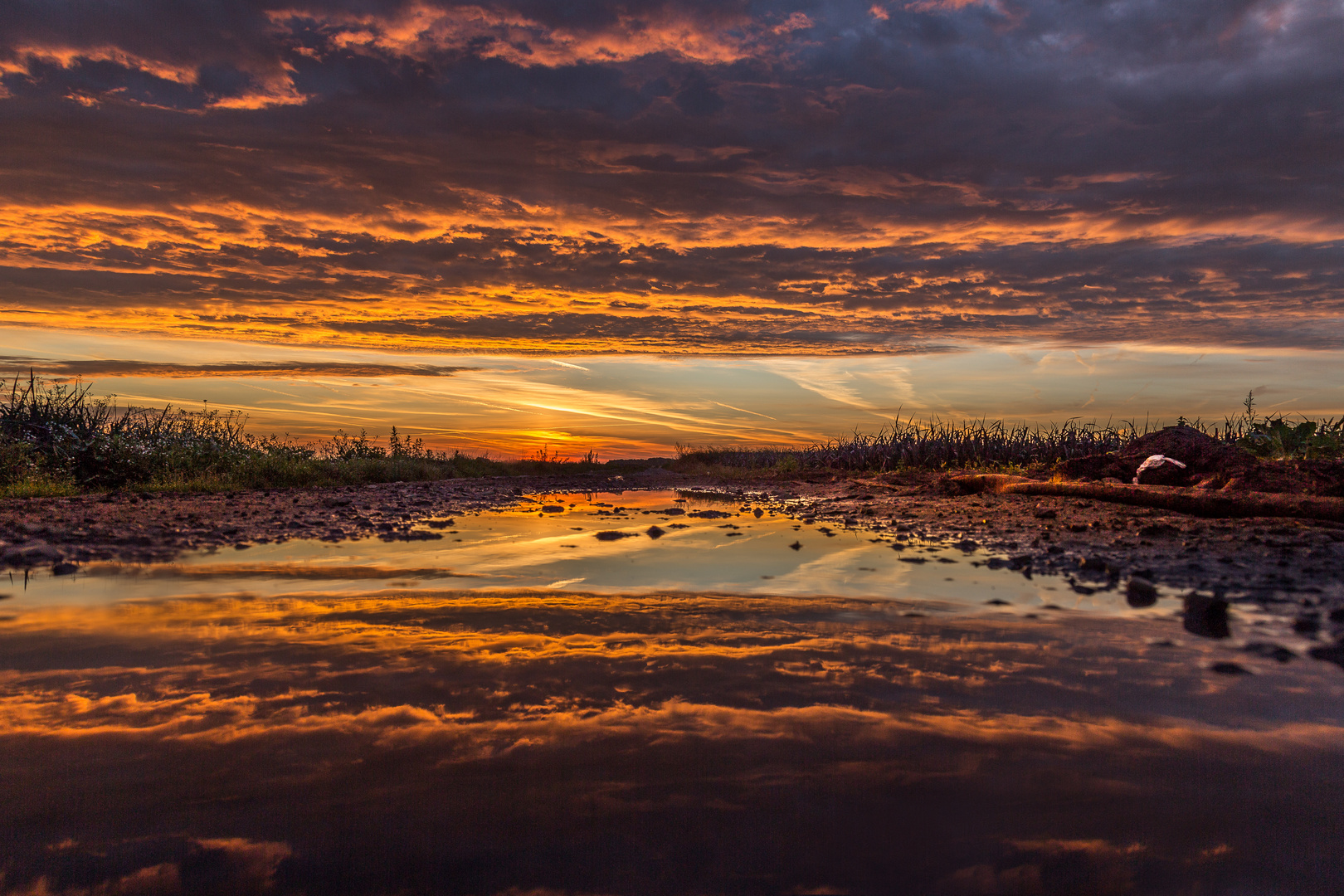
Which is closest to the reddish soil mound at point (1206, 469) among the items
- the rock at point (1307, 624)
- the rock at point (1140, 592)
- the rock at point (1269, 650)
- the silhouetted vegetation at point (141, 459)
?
the rock at point (1140, 592)

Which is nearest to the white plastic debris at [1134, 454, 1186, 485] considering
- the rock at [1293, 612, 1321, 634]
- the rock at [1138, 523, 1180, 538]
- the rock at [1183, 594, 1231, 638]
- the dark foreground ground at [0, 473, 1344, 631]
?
the dark foreground ground at [0, 473, 1344, 631]

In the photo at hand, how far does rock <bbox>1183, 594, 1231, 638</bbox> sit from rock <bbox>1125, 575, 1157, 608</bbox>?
0.18 m

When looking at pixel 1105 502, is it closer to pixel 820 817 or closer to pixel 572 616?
pixel 572 616

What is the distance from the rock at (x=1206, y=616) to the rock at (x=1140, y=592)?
0.59ft

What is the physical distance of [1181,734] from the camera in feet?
7.77

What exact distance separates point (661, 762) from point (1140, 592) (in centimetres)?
381

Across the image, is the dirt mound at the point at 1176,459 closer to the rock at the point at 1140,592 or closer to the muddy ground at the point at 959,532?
the muddy ground at the point at 959,532

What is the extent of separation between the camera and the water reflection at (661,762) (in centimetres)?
165

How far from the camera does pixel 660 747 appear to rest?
221 cm

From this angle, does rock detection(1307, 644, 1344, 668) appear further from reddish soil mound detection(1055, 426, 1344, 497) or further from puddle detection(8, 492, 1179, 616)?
reddish soil mound detection(1055, 426, 1344, 497)

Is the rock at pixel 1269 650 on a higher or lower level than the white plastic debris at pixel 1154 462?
lower

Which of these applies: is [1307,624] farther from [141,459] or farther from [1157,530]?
[141,459]

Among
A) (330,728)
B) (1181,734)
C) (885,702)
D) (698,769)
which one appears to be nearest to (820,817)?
(698,769)

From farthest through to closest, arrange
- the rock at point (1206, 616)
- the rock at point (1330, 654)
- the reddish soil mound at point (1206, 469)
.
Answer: the reddish soil mound at point (1206, 469) → the rock at point (1206, 616) → the rock at point (1330, 654)
